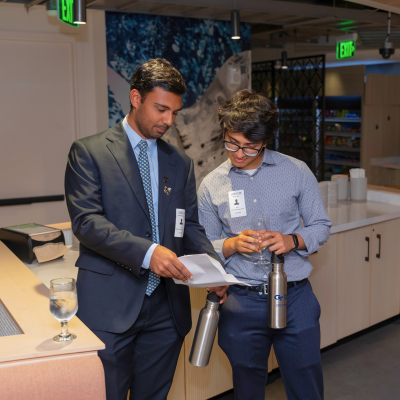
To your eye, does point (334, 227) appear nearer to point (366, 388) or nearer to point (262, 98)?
point (366, 388)

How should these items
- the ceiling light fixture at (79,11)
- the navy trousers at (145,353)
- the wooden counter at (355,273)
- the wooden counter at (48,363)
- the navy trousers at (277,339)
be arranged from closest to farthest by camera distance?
the wooden counter at (48,363) → the navy trousers at (145,353) → the navy trousers at (277,339) → the ceiling light fixture at (79,11) → the wooden counter at (355,273)

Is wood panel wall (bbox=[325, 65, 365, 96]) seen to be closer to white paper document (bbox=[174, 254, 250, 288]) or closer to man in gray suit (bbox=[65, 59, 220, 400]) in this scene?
man in gray suit (bbox=[65, 59, 220, 400])

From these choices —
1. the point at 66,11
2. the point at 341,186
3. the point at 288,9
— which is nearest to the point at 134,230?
the point at 66,11

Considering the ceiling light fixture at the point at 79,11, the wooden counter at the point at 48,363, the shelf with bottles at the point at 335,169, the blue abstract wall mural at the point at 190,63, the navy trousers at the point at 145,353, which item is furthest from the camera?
the shelf with bottles at the point at 335,169

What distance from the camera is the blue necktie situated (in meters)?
1.73

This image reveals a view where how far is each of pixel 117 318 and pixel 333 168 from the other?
9.02 meters

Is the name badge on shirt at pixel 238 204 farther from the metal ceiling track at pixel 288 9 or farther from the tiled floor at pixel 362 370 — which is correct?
the metal ceiling track at pixel 288 9

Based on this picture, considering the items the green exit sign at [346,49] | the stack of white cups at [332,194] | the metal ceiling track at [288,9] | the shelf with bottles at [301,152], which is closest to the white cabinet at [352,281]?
the stack of white cups at [332,194]

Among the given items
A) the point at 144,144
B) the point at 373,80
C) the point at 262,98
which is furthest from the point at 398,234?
the point at 373,80

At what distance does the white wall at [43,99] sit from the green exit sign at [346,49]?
2.99m

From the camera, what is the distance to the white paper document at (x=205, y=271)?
1582 mm

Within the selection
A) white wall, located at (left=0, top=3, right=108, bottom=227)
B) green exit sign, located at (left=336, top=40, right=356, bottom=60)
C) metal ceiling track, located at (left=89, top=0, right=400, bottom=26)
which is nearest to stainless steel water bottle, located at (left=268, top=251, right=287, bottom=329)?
metal ceiling track, located at (left=89, top=0, right=400, bottom=26)

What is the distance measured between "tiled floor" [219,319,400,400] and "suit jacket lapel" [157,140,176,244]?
5.11 feet

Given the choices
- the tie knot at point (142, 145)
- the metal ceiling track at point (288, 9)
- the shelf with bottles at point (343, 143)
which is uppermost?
the metal ceiling track at point (288, 9)
